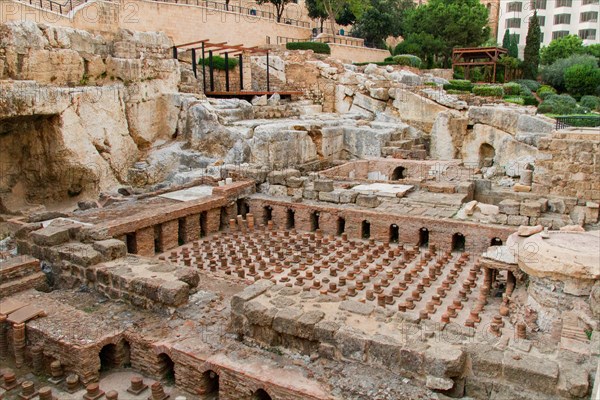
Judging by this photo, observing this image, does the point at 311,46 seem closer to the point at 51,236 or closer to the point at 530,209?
the point at 530,209

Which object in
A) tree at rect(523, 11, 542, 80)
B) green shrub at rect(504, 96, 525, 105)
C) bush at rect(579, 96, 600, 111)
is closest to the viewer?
green shrub at rect(504, 96, 525, 105)

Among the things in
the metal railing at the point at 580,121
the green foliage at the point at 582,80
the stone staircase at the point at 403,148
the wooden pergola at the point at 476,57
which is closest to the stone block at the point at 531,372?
the stone staircase at the point at 403,148

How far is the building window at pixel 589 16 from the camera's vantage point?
5572 cm

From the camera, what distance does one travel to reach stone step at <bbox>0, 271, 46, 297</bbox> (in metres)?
8.95

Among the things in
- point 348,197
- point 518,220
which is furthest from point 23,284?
point 518,220

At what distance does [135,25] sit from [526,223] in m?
22.7

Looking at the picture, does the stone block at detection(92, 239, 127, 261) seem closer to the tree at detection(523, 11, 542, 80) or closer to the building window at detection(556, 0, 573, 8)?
the tree at detection(523, 11, 542, 80)

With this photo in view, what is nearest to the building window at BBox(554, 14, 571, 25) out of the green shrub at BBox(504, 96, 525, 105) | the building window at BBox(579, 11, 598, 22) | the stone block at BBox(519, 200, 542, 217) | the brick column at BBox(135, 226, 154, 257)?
the building window at BBox(579, 11, 598, 22)

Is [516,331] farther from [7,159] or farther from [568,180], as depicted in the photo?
[7,159]

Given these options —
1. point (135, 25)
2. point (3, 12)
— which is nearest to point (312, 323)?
point (3, 12)

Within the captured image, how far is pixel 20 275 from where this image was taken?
9359mm

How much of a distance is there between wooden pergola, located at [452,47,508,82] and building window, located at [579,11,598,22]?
2764 cm

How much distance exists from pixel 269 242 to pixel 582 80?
3041 cm

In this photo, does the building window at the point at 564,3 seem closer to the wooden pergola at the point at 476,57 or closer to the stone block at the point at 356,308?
the wooden pergola at the point at 476,57
